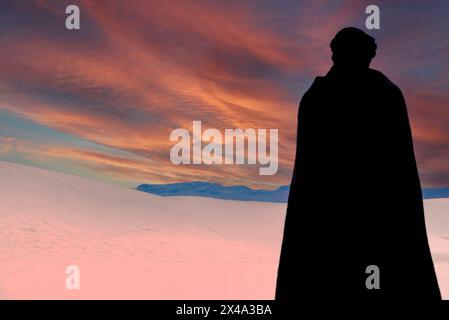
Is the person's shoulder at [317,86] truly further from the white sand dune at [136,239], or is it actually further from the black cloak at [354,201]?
the white sand dune at [136,239]

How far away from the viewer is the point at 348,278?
3605 mm

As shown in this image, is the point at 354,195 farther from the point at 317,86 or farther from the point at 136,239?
the point at 136,239

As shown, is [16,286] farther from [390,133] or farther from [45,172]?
[390,133]

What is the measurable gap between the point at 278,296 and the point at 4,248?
27.8m

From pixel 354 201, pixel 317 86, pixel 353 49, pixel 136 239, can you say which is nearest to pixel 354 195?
pixel 354 201

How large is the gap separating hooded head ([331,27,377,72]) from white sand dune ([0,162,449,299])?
→ 56.4 feet

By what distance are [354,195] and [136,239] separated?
30067 mm

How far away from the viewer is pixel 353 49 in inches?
149

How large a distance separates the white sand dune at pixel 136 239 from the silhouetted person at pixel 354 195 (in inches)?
661

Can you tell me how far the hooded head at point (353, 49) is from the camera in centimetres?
376

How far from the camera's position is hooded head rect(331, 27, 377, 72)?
148 inches

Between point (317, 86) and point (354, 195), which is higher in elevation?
point (317, 86)

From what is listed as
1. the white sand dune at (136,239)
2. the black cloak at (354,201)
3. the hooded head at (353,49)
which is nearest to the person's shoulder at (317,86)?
the black cloak at (354,201)

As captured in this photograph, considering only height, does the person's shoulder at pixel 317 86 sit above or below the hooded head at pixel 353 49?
below
